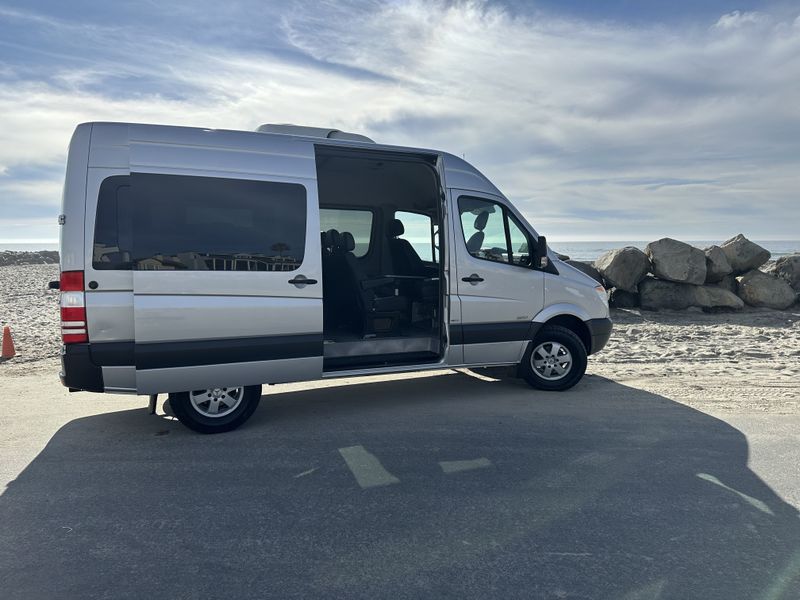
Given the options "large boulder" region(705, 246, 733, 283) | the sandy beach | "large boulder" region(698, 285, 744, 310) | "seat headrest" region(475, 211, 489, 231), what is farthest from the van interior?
"large boulder" region(705, 246, 733, 283)

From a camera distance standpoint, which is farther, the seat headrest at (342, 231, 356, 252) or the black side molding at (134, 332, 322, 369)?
the seat headrest at (342, 231, 356, 252)

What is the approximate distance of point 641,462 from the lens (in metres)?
4.68

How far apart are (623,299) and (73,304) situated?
477 inches

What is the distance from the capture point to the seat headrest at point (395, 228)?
800cm

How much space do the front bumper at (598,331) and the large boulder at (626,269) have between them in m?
6.81

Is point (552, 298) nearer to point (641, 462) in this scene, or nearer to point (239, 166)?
point (641, 462)

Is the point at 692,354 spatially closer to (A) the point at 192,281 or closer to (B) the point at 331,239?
(B) the point at 331,239

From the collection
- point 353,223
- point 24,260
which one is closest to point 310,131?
point 353,223

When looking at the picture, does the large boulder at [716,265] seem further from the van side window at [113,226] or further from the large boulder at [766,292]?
the van side window at [113,226]

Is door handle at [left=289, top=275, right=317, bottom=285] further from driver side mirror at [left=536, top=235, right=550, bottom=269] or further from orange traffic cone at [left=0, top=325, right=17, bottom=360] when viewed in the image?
orange traffic cone at [left=0, top=325, right=17, bottom=360]

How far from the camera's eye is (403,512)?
3.82m

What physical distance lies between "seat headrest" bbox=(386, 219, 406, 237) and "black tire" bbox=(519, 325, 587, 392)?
234cm

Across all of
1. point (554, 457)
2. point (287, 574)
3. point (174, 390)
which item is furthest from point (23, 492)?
point (554, 457)

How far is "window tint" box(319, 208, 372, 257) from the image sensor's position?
7.92 meters
